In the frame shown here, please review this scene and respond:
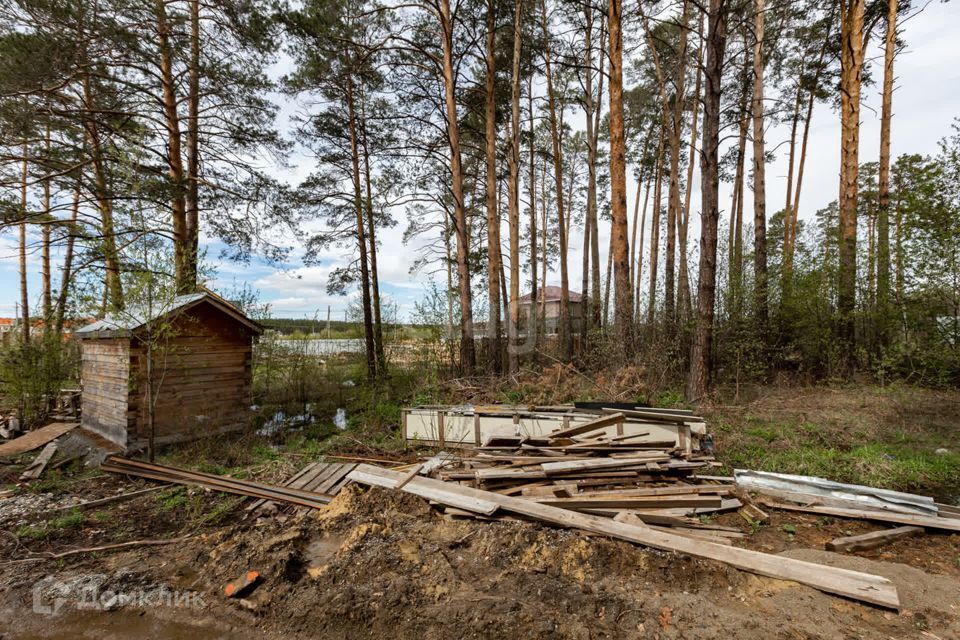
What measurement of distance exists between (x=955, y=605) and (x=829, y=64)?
15969 mm

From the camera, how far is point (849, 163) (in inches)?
390

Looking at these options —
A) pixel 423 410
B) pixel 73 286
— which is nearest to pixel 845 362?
pixel 423 410

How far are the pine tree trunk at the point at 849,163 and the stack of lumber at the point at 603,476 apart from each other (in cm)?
746

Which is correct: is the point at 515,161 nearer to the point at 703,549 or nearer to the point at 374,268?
the point at 374,268

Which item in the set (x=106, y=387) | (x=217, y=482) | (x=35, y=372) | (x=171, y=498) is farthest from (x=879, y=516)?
(x=35, y=372)

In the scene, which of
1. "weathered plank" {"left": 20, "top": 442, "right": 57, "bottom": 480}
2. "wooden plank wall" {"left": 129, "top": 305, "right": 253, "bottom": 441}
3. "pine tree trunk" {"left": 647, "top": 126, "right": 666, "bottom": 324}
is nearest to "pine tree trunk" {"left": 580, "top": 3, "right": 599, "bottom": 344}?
"pine tree trunk" {"left": 647, "top": 126, "right": 666, "bottom": 324}

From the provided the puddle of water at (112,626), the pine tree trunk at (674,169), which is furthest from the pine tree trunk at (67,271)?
the pine tree trunk at (674,169)

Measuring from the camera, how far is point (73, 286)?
6.64 meters

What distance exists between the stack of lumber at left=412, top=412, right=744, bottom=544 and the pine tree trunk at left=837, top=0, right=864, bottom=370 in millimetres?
7458

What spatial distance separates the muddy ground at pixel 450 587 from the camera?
9.01 ft

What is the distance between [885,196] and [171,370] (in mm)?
17652

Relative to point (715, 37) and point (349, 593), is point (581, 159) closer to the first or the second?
point (715, 37)

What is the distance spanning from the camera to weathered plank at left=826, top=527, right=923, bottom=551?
3.71 m

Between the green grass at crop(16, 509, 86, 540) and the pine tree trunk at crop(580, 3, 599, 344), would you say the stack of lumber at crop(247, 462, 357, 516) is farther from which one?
the pine tree trunk at crop(580, 3, 599, 344)
